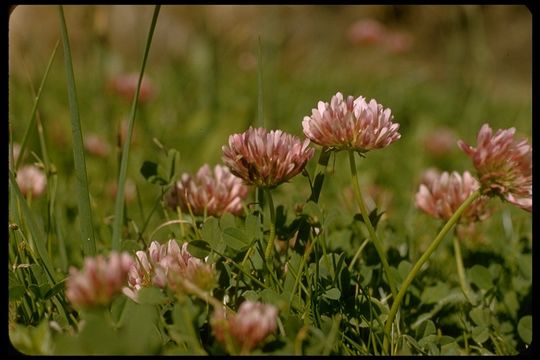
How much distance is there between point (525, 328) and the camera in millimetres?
1127

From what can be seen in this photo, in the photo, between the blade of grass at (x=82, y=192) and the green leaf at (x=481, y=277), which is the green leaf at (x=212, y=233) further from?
the green leaf at (x=481, y=277)

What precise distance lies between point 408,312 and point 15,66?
10.9 feet

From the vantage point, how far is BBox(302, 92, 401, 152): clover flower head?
936mm

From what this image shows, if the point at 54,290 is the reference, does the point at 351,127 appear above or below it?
above

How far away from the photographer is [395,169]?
2.51 metres

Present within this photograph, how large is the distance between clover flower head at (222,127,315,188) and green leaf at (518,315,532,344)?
1.58 feet

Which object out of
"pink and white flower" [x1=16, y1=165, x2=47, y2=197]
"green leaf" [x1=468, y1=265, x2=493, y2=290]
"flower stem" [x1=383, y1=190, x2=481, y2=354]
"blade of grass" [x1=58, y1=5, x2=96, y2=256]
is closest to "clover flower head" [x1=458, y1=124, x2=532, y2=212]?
"flower stem" [x1=383, y1=190, x2=481, y2=354]

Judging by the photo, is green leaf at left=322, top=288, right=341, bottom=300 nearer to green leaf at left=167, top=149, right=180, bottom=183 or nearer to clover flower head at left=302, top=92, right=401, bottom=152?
clover flower head at left=302, top=92, right=401, bottom=152

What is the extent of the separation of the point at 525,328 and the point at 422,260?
350mm

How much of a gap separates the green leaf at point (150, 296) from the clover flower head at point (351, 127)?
300 mm

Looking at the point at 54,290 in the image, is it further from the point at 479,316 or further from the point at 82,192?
the point at 479,316

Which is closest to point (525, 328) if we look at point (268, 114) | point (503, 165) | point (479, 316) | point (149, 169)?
point (479, 316)

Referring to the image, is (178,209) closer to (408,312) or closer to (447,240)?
(408,312)

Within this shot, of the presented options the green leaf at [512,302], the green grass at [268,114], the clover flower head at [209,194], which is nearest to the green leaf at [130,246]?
the green grass at [268,114]
